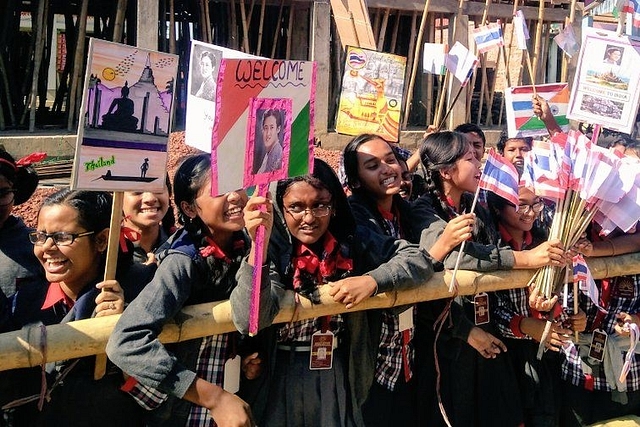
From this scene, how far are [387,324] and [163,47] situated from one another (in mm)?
7670

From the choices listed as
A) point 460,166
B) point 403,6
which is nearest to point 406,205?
point 460,166

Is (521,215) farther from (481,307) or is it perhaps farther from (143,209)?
(143,209)

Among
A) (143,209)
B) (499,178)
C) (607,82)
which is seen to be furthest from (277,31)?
(499,178)

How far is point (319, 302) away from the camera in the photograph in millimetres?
2436

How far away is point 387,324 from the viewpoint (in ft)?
9.36

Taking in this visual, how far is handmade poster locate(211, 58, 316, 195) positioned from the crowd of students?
126 mm

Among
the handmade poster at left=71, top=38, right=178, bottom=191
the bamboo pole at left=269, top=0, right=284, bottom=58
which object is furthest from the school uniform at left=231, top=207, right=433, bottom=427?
the bamboo pole at left=269, top=0, right=284, bottom=58

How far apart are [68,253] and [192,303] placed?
0.43m

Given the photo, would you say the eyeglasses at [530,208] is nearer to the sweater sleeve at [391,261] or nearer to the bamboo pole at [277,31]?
the sweater sleeve at [391,261]

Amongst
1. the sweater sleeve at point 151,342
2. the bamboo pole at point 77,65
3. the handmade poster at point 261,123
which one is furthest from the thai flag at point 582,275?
the bamboo pole at point 77,65

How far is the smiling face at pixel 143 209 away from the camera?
3.48 m

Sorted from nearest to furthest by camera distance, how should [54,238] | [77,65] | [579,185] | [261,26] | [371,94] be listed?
[54,238] → [579,185] → [371,94] → [77,65] → [261,26]

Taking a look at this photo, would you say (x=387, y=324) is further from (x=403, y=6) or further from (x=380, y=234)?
A: (x=403, y=6)

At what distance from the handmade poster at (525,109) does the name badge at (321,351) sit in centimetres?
218
